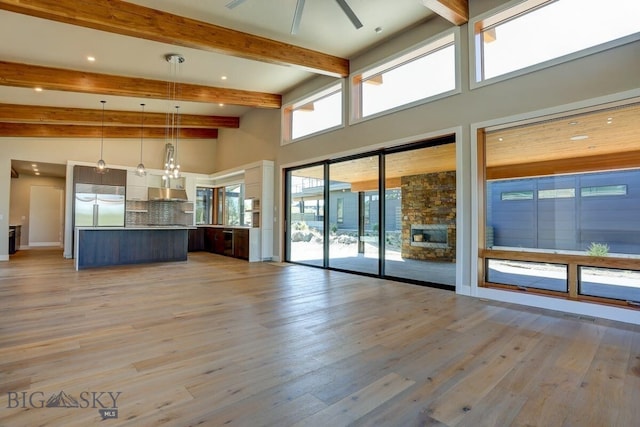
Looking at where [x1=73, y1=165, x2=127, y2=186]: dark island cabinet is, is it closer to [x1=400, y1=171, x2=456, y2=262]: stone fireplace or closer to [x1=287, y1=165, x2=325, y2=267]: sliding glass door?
[x1=287, y1=165, x2=325, y2=267]: sliding glass door

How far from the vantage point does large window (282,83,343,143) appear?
277 inches

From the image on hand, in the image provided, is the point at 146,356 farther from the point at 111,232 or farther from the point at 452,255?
the point at 111,232

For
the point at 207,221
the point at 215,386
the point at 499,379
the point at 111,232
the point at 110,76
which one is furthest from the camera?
the point at 207,221

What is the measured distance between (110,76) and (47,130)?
4.26 m

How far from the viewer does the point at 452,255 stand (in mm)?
5074

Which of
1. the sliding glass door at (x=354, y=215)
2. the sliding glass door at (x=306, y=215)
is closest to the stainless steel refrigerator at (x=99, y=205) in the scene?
the sliding glass door at (x=306, y=215)

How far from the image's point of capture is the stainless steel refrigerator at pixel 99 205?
890 centimetres

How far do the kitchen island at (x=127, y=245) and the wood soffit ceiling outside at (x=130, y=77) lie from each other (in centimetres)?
293

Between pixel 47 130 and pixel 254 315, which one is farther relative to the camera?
pixel 47 130

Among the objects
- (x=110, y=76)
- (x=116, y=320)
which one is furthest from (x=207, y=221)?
(x=116, y=320)

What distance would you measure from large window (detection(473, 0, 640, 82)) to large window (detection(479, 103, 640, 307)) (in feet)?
2.67

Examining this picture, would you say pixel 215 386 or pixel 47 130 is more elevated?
pixel 47 130

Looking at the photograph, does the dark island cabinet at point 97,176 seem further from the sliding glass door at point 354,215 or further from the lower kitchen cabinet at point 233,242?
the sliding glass door at point 354,215

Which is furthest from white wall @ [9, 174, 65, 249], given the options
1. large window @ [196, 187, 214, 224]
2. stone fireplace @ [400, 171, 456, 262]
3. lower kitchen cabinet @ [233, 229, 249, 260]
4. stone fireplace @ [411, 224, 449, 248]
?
stone fireplace @ [411, 224, 449, 248]
